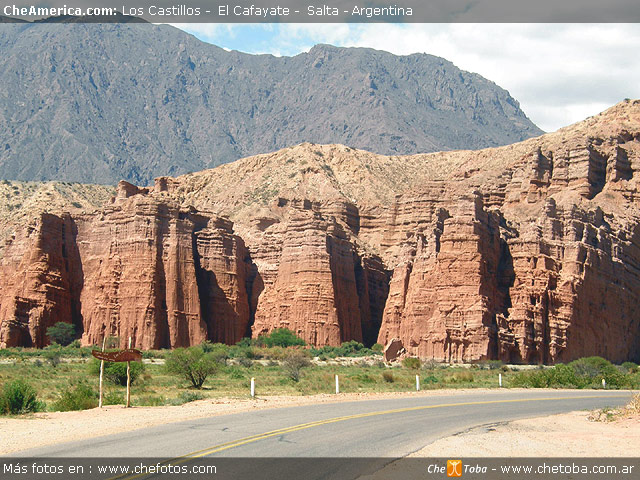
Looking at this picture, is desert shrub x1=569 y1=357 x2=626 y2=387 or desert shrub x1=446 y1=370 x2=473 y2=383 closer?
desert shrub x1=446 y1=370 x2=473 y2=383

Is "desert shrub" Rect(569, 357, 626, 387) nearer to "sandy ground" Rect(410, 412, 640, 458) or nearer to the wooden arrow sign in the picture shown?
"sandy ground" Rect(410, 412, 640, 458)

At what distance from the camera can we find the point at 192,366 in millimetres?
45750

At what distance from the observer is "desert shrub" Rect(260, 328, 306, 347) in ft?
287

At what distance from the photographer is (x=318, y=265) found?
303 ft

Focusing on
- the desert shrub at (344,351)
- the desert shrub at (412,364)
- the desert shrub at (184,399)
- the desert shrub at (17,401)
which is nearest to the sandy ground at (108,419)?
the desert shrub at (184,399)

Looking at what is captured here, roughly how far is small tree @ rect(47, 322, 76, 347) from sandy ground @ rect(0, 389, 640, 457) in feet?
198

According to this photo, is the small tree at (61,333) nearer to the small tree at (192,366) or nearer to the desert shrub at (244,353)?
the desert shrub at (244,353)

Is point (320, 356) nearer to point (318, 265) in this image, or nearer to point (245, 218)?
point (318, 265)

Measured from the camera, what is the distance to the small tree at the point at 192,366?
45.2 meters

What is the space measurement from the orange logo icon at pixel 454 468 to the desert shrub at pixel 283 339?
2719 inches

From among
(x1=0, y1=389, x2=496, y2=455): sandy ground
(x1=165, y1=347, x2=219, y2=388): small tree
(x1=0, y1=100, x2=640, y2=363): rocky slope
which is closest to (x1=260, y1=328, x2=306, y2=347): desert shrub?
(x1=0, y1=100, x2=640, y2=363): rocky slope

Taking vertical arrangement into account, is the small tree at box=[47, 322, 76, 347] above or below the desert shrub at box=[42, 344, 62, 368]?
above

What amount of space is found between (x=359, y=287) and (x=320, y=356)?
2032cm

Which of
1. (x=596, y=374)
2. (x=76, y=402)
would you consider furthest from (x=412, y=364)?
(x=76, y=402)
